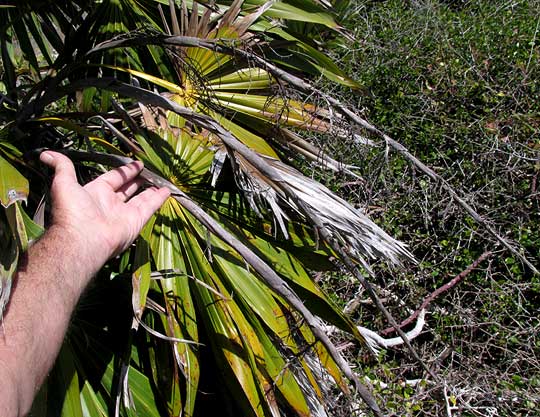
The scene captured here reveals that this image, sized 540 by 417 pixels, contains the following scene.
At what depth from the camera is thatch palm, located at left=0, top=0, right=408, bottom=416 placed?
2.05 m

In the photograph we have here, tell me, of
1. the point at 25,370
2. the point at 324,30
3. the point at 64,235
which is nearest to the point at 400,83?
the point at 324,30

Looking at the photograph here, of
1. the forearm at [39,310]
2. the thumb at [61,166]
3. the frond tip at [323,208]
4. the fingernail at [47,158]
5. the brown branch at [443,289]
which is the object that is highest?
the fingernail at [47,158]

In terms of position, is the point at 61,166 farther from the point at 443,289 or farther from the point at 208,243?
the point at 443,289

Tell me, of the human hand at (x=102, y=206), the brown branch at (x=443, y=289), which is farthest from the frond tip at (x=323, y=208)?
the brown branch at (x=443, y=289)

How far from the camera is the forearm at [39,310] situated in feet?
4.37

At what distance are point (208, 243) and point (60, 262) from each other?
541mm

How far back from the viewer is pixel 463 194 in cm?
364

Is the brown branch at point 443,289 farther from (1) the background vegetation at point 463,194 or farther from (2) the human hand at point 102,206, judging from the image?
(2) the human hand at point 102,206

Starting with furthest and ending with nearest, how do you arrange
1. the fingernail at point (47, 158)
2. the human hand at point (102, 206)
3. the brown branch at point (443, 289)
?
the brown branch at point (443, 289)
the fingernail at point (47, 158)
the human hand at point (102, 206)

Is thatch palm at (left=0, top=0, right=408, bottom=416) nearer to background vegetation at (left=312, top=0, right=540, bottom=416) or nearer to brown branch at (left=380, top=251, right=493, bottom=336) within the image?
background vegetation at (left=312, top=0, right=540, bottom=416)

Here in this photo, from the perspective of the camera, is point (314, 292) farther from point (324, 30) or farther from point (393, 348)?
point (324, 30)

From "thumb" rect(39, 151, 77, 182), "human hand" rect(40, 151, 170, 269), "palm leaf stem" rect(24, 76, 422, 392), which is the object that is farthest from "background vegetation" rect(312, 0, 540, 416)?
"thumb" rect(39, 151, 77, 182)

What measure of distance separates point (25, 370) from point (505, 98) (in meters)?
3.98

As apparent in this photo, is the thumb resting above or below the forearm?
above
